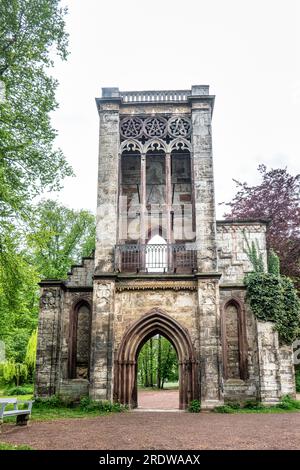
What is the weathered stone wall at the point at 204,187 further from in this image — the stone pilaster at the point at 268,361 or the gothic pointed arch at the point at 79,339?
the gothic pointed arch at the point at 79,339

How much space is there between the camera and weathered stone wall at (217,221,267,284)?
15789mm

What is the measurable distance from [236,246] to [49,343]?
25.1ft

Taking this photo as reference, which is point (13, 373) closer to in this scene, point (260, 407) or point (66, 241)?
point (66, 241)

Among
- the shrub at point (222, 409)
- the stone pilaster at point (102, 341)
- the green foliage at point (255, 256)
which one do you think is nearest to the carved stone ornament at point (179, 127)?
the green foliage at point (255, 256)

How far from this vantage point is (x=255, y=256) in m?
15.8

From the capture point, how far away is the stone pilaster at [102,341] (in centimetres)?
1341

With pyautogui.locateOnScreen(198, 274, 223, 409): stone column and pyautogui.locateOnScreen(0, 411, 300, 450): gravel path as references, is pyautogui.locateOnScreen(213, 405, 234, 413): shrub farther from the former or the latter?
pyautogui.locateOnScreen(0, 411, 300, 450): gravel path

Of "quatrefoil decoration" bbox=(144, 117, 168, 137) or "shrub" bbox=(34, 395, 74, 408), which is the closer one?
"shrub" bbox=(34, 395, 74, 408)

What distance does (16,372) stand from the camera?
2664 centimetres

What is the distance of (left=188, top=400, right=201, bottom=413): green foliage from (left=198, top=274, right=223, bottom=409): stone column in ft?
0.50

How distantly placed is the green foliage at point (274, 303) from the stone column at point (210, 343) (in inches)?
67.3

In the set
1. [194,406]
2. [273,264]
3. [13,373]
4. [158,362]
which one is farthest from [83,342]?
[158,362]

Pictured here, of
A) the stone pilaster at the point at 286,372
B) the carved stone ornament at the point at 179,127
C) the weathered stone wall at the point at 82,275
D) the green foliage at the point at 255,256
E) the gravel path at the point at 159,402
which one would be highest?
the carved stone ornament at the point at 179,127

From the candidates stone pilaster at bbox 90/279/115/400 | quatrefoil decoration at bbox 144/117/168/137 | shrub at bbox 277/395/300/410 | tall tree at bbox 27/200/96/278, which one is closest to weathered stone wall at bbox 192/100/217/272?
quatrefoil decoration at bbox 144/117/168/137
